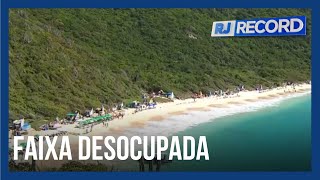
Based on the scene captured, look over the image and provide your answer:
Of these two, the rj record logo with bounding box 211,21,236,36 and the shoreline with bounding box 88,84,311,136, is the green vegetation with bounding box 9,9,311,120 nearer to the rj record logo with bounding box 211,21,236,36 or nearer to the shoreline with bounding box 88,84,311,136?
the rj record logo with bounding box 211,21,236,36

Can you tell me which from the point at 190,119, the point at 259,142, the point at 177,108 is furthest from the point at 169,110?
the point at 259,142

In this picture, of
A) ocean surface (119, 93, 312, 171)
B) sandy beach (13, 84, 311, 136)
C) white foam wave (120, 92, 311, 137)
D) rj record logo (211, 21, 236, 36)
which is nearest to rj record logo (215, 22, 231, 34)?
rj record logo (211, 21, 236, 36)

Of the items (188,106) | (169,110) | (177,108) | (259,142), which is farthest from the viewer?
(188,106)

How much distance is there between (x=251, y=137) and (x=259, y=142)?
0.61ft

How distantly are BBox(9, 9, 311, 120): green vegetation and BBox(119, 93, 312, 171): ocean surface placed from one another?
0.78 m

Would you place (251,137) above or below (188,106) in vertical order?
below

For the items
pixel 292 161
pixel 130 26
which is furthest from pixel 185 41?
pixel 292 161

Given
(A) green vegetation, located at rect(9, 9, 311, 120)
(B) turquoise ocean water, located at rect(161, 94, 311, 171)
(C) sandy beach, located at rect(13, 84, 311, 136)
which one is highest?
(A) green vegetation, located at rect(9, 9, 311, 120)

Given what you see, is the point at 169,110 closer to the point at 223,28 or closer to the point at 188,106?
the point at 188,106

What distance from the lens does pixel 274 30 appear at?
566 inches

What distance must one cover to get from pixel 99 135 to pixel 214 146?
222 centimetres

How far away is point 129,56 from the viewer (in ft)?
49.7

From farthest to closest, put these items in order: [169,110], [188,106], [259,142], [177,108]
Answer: [188,106] → [177,108] → [169,110] → [259,142]

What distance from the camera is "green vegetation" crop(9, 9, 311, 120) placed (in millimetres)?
14195
